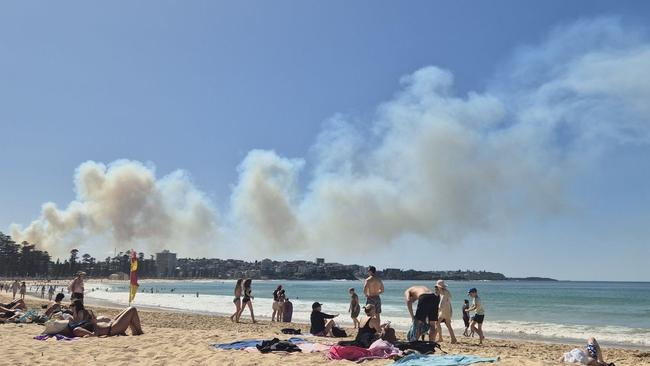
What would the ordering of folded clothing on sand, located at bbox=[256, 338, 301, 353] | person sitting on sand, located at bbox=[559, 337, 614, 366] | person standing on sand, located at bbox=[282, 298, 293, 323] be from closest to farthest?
person sitting on sand, located at bbox=[559, 337, 614, 366] < folded clothing on sand, located at bbox=[256, 338, 301, 353] < person standing on sand, located at bbox=[282, 298, 293, 323]

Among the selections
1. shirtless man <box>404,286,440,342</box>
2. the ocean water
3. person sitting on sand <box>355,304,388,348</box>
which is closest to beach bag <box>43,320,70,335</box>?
person sitting on sand <box>355,304,388,348</box>

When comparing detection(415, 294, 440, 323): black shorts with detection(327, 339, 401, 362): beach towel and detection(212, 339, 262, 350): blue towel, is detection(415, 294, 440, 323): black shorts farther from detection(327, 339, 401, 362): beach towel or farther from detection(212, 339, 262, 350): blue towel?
detection(212, 339, 262, 350): blue towel

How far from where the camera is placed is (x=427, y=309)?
34.1 feet

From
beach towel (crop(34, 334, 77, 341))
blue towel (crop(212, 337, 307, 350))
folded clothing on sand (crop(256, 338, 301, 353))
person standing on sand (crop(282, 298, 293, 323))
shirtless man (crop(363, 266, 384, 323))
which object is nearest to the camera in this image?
folded clothing on sand (crop(256, 338, 301, 353))

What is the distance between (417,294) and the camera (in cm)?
1062

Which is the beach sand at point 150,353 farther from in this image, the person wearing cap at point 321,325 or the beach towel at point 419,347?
the person wearing cap at point 321,325

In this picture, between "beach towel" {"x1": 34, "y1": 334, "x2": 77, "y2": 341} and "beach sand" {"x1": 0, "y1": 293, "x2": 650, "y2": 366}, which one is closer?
"beach sand" {"x1": 0, "y1": 293, "x2": 650, "y2": 366}

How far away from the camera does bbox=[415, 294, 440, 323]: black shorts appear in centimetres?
1039

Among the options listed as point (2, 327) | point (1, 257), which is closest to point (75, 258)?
point (1, 257)

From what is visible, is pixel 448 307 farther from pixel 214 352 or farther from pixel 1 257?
pixel 1 257

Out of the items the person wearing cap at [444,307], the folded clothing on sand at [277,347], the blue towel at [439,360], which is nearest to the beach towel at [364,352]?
the blue towel at [439,360]

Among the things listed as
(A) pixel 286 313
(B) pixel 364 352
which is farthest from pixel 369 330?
(A) pixel 286 313

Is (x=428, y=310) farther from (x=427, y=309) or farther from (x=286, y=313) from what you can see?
(x=286, y=313)

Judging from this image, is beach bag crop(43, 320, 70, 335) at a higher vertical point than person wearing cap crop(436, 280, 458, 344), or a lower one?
lower
